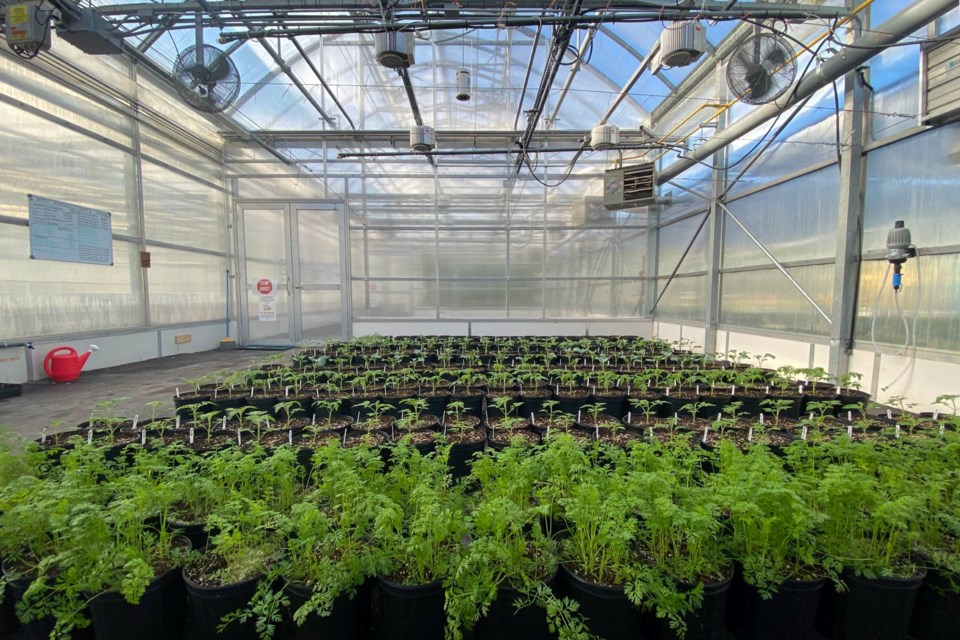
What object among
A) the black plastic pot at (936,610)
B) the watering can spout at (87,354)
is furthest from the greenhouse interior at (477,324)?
the watering can spout at (87,354)

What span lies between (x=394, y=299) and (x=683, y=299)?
7.03 meters

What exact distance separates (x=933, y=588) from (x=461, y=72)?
919cm

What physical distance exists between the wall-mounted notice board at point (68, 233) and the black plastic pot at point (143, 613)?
23.5ft

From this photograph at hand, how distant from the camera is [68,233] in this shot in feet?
→ 21.3

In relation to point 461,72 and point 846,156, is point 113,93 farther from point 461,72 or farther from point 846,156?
point 846,156

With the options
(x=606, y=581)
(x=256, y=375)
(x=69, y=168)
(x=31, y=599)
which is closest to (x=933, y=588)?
(x=606, y=581)

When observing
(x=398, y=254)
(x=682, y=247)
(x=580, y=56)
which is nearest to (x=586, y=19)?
(x=580, y=56)

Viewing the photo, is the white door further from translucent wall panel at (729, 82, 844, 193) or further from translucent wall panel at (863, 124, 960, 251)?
translucent wall panel at (863, 124, 960, 251)

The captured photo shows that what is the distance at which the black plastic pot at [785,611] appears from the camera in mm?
1625

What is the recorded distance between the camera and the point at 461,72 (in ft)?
26.8

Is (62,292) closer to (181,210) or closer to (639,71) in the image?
(181,210)

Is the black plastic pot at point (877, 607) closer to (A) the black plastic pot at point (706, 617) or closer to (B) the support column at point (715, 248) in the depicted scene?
(A) the black plastic pot at point (706, 617)

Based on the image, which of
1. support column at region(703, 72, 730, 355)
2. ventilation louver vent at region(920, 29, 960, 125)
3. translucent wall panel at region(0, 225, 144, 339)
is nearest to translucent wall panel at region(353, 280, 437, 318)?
translucent wall panel at region(0, 225, 144, 339)

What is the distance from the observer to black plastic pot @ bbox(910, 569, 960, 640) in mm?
1681
